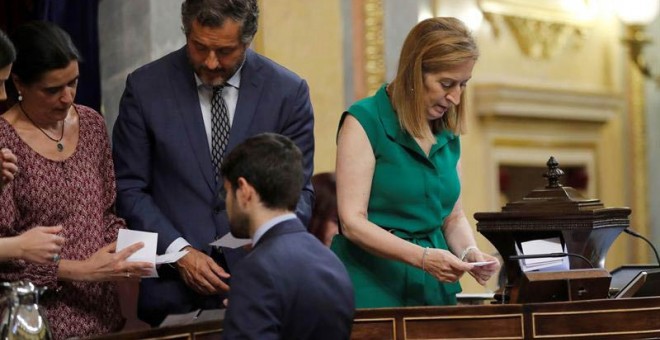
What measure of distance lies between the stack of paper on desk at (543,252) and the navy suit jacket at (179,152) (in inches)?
29.6

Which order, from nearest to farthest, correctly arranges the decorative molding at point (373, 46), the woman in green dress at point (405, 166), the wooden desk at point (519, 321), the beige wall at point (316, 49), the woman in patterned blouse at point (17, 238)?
the woman in patterned blouse at point (17, 238), the wooden desk at point (519, 321), the woman in green dress at point (405, 166), the beige wall at point (316, 49), the decorative molding at point (373, 46)

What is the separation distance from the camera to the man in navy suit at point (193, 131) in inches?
155

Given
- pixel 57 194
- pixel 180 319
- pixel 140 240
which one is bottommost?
pixel 180 319

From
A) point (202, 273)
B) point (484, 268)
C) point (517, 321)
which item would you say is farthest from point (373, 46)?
point (202, 273)

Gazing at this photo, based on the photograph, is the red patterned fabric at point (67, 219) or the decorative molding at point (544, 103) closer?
the red patterned fabric at point (67, 219)

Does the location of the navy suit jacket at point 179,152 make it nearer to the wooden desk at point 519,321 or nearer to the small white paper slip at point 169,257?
the small white paper slip at point 169,257

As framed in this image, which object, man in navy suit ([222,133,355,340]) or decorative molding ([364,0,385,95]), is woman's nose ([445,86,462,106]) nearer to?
man in navy suit ([222,133,355,340])

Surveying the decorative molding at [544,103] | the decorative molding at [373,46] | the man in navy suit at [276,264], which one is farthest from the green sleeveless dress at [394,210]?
the decorative molding at [544,103]

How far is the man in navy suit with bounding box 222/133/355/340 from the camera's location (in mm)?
3088

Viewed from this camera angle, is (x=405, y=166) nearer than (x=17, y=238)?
No

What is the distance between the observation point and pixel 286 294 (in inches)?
122

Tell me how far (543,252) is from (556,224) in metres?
0.10

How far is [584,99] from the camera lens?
1003 cm

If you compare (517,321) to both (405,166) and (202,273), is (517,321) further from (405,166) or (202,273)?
(202,273)
